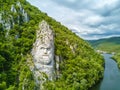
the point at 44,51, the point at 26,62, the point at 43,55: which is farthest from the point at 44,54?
the point at 26,62

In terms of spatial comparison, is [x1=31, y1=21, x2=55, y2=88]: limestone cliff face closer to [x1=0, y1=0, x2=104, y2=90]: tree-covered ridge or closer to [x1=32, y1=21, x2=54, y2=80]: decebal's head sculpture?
[x1=32, y1=21, x2=54, y2=80]: decebal's head sculpture

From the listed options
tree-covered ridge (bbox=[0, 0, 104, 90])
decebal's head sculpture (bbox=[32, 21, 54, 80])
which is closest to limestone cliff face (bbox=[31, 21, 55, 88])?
decebal's head sculpture (bbox=[32, 21, 54, 80])

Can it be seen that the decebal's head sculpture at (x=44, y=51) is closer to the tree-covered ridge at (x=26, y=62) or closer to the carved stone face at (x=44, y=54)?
the carved stone face at (x=44, y=54)

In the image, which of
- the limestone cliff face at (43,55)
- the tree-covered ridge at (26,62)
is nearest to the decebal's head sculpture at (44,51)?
the limestone cliff face at (43,55)

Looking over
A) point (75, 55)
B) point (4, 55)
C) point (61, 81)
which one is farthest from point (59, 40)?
point (4, 55)

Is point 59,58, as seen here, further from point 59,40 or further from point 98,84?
point 98,84

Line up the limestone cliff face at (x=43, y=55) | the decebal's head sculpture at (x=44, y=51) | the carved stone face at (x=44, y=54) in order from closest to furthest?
the limestone cliff face at (x=43, y=55) < the decebal's head sculpture at (x=44, y=51) < the carved stone face at (x=44, y=54)

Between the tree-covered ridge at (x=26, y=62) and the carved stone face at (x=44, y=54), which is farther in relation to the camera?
the carved stone face at (x=44, y=54)
